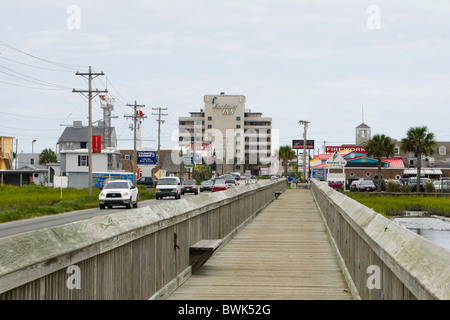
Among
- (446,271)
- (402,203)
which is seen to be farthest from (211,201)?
(402,203)

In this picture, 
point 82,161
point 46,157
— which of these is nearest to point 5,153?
point 82,161

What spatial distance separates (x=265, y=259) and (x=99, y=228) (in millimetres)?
7091

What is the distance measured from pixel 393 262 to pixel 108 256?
2.71 m

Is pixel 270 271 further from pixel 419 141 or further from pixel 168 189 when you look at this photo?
pixel 419 141

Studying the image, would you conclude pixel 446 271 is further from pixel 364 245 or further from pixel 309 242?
pixel 309 242

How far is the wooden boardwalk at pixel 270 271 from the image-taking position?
28.9 feet

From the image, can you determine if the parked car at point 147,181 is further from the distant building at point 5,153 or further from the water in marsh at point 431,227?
the water in marsh at point 431,227

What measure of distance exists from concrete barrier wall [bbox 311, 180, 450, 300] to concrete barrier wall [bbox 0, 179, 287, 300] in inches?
101

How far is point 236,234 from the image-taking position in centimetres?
1773

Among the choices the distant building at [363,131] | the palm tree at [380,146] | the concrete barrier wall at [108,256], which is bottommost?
the concrete barrier wall at [108,256]

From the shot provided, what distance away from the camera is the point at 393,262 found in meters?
5.09

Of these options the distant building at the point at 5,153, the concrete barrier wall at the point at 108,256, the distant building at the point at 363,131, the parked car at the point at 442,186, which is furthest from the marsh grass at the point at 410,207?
the distant building at the point at 363,131

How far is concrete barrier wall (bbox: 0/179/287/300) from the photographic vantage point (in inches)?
164

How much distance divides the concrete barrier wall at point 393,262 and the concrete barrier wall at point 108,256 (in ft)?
8.46
